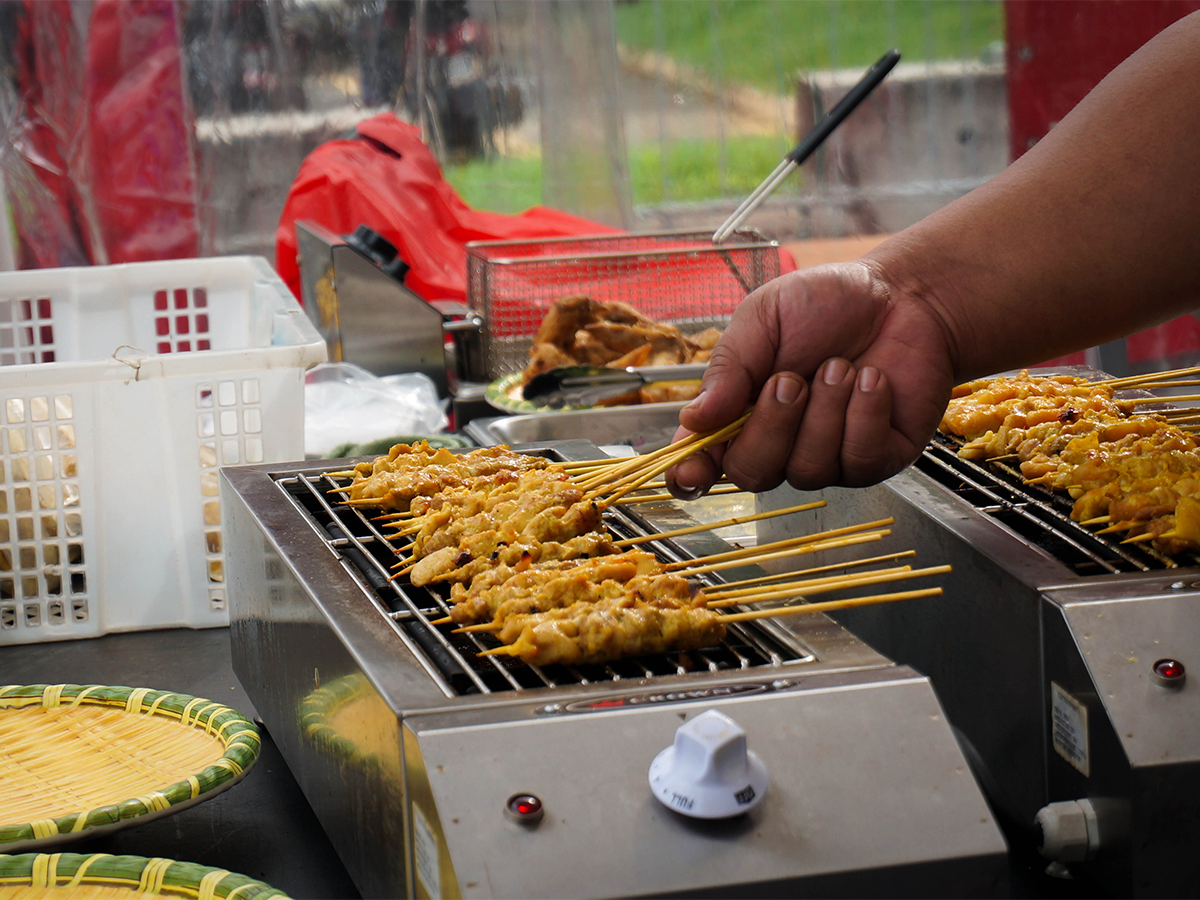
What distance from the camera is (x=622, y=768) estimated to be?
98cm

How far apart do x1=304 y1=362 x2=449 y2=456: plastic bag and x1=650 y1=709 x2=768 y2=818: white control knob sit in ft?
6.83

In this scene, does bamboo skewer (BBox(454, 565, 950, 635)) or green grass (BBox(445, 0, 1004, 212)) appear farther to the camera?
green grass (BBox(445, 0, 1004, 212))

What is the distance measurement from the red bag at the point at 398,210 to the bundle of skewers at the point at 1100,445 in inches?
114

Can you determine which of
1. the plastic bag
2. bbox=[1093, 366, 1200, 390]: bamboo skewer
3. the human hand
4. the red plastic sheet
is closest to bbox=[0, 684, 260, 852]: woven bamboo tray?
the human hand

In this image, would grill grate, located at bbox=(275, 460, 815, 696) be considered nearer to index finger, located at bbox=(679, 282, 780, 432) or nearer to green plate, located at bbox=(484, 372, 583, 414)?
index finger, located at bbox=(679, 282, 780, 432)

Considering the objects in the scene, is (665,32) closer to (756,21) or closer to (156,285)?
(756,21)

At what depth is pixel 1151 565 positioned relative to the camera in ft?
4.45

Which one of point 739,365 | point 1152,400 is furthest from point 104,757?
point 1152,400

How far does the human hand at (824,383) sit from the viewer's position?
153 cm

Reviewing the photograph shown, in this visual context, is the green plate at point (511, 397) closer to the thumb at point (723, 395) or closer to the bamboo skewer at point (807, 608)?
the thumb at point (723, 395)

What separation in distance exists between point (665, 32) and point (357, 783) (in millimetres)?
5939

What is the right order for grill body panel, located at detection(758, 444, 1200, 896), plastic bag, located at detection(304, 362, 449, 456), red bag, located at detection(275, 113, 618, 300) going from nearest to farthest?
grill body panel, located at detection(758, 444, 1200, 896) < plastic bag, located at detection(304, 362, 449, 456) < red bag, located at detection(275, 113, 618, 300)

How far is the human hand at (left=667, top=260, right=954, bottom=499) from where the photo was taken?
1.53 meters

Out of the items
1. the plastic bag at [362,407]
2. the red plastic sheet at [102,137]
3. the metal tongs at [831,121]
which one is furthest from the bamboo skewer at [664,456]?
the red plastic sheet at [102,137]
